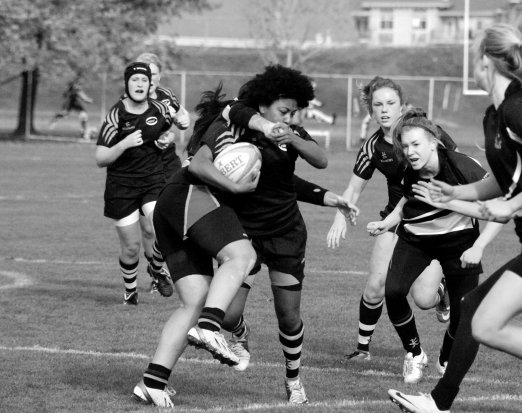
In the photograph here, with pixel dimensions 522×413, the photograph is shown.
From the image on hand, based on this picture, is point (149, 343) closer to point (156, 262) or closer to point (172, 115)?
point (156, 262)

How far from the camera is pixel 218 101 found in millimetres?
6711

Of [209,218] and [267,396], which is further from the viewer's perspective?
[267,396]

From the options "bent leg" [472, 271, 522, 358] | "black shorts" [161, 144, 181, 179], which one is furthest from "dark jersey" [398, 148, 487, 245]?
"black shorts" [161, 144, 181, 179]

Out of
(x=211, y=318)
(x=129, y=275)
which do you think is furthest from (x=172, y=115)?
(x=211, y=318)

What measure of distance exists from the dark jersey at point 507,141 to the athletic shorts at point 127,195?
218 inches

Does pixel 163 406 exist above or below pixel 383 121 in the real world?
below

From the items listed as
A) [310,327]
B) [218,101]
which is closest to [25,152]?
[310,327]

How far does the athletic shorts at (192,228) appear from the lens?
20.5 ft

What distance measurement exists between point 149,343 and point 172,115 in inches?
116

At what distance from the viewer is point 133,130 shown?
10.4 m

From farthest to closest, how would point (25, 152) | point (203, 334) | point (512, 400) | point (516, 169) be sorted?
point (25, 152), point (512, 400), point (203, 334), point (516, 169)

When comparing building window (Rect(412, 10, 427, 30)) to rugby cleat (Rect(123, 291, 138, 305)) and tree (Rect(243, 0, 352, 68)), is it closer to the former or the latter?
tree (Rect(243, 0, 352, 68))

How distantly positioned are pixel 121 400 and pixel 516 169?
2738 mm

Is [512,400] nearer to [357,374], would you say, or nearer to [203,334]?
[357,374]
